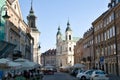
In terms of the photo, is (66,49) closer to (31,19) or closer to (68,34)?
(68,34)

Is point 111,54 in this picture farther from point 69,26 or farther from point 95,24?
point 69,26

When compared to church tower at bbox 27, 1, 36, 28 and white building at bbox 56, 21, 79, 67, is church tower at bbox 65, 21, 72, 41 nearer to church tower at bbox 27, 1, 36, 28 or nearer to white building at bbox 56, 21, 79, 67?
white building at bbox 56, 21, 79, 67

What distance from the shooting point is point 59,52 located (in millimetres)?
177125

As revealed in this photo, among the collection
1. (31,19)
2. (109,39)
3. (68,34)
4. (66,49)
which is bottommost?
(109,39)

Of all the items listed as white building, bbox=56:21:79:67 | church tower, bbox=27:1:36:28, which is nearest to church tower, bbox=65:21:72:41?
white building, bbox=56:21:79:67

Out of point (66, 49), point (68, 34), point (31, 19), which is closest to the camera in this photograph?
point (31, 19)

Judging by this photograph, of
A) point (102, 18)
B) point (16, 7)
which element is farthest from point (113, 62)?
point (16, 7)

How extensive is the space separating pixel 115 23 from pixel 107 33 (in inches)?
281

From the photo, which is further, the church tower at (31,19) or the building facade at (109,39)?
the church tower at (31,19)

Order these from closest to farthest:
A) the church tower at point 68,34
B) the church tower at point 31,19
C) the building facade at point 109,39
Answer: the building facade at point 109,39, the church tower at point 31,19, the church tower at point 68,34

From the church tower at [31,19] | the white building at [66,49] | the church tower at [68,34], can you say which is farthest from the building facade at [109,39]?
the church tower at [68,34]

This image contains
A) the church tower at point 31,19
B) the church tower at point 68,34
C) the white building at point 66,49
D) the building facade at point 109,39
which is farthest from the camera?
the church tower at point 68,34

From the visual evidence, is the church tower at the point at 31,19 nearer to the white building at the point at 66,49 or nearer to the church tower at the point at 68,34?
the white building at the point at 66,49

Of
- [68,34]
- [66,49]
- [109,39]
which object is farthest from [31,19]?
[109,39]
